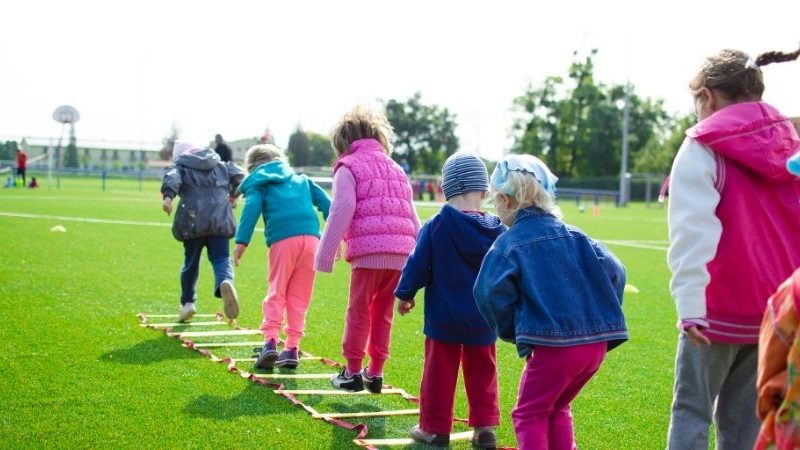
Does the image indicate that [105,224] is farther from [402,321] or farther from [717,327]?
[717,327]

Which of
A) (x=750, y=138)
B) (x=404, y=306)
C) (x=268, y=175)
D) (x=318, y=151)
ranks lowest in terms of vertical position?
(x=404, y=306)

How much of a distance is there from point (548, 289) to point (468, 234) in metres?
0.98

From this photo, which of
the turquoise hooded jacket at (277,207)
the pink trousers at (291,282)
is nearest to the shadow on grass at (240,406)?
the pink trousers at (291,282)

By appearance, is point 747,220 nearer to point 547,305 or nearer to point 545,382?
point 547,305

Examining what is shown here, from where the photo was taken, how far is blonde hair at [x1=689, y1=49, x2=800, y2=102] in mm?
3764

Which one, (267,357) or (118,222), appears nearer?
(267,357)

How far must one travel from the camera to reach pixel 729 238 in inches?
144

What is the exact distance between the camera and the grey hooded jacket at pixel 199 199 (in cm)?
838

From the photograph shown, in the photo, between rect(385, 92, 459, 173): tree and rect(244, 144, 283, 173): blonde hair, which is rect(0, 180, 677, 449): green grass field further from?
rect(385, 92, 459, 173): tree

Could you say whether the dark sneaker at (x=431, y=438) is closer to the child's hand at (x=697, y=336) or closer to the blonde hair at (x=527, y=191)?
the blonde hair at (x=527, y=191)

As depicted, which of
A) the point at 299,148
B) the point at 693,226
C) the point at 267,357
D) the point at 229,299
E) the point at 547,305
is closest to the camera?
the point at 693,226

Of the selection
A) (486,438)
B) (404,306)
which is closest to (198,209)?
(404,306)

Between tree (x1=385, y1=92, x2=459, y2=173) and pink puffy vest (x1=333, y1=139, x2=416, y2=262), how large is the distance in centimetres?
8444

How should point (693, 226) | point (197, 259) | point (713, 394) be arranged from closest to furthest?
point (693, 226), point (713, 394), point (197, 259)
